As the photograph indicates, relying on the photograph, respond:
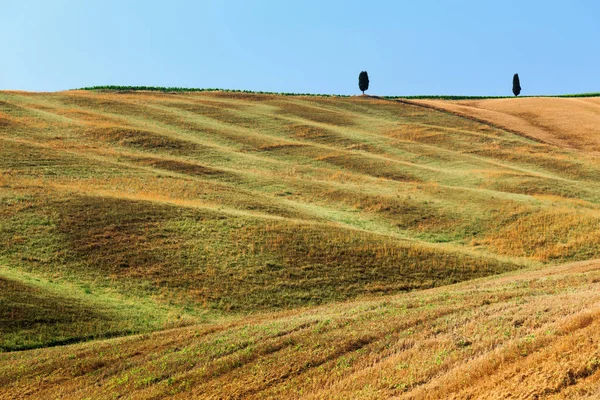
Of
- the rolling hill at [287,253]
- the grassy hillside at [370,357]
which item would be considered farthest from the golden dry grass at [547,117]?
the grassy hillside at [370,357]

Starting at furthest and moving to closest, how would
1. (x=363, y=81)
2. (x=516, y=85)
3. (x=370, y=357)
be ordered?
(x=516, y=85) → (x=363, y=81) → (x=370, y=357)

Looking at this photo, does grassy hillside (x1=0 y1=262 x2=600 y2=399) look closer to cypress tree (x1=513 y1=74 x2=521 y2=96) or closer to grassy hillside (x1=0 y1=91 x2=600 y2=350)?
grassy hillside (x1=0 y1=91 x2=600 y2=350)

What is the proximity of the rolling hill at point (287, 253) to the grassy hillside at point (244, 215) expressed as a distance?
0.52ft

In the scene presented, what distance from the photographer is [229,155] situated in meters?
66.1

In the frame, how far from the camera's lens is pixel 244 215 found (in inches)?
1692

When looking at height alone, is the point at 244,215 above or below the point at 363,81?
below

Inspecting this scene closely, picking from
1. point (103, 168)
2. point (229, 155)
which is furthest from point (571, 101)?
point (103, 168)

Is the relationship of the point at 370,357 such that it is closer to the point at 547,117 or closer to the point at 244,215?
the point at 244,215

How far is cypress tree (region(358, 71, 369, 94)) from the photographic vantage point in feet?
409

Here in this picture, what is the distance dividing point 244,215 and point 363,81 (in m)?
86.0

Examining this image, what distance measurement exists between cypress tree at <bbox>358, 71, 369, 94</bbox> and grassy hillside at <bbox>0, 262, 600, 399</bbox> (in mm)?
102301

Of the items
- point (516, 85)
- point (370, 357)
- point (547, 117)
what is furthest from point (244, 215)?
point (516, 85)

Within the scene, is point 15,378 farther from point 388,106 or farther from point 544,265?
point 388,106

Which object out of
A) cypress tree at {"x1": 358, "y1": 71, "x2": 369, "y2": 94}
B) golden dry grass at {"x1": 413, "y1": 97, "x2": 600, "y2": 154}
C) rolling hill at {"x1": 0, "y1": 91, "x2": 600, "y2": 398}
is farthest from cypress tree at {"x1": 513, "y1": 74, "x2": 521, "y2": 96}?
rolling hill at {"x1": 0, "y1": 91, "x2": 600, "y2": 398}
